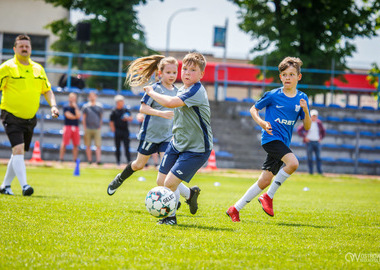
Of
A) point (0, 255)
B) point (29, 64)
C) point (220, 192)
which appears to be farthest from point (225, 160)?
point (0, 255)

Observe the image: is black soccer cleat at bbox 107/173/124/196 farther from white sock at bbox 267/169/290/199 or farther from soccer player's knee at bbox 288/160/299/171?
soccer player's knee at bbox 288/160/299/171

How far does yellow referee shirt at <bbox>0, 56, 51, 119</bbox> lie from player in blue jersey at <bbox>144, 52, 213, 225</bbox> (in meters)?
3.23

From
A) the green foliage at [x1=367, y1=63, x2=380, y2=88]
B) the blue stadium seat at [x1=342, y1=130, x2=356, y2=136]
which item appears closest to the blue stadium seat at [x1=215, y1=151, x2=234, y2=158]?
the blue stadium seat at [x1=342, y1=130, x2=356, y2=136]

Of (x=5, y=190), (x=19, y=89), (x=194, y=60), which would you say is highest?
(x=194, y=60)

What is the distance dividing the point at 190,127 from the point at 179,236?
1432 millimetres

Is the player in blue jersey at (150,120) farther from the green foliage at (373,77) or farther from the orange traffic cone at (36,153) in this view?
the green foliage at (373,77)

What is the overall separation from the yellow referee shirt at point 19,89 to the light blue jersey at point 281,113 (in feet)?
12.1

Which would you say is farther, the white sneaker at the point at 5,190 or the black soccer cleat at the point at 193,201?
the white sneaker at the point at 5,190

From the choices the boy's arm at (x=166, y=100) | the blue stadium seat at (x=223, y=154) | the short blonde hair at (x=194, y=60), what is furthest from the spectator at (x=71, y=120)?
the boy's arm at (x=166, y=100)

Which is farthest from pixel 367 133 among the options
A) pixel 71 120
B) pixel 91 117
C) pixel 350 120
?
pixel 71 120

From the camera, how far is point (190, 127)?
6.48 meters

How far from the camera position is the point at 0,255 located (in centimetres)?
434

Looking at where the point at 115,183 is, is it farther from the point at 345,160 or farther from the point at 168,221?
the point at 345,160

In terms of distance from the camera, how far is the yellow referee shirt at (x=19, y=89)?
8750 mm
